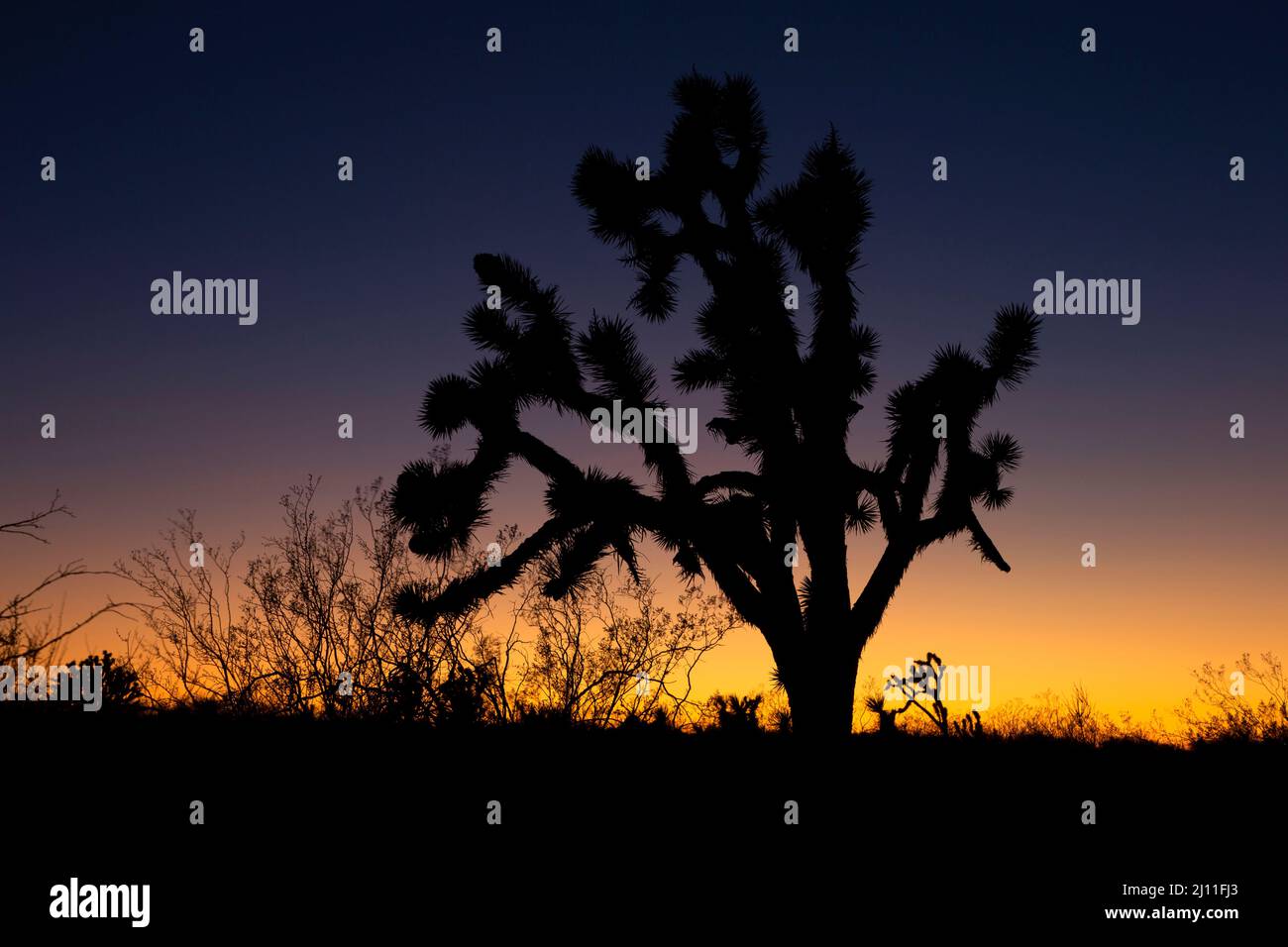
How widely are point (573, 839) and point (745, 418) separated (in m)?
4.08

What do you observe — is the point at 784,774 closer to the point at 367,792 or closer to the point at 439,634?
the point at 367,792

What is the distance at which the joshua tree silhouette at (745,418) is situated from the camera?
768 centimetres

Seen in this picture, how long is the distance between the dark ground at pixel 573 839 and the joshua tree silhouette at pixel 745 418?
1.31m

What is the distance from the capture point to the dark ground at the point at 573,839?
14.2 feet

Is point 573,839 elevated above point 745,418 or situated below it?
below

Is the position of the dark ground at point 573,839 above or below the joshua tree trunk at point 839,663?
below

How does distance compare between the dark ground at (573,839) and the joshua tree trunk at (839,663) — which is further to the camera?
the joshua tree trunk at (839,663)

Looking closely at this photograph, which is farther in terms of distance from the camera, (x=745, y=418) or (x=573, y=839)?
(x=745, y=418)

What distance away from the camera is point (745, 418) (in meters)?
8.28

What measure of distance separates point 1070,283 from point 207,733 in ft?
24.3

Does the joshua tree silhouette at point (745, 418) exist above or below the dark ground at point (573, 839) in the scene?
above
